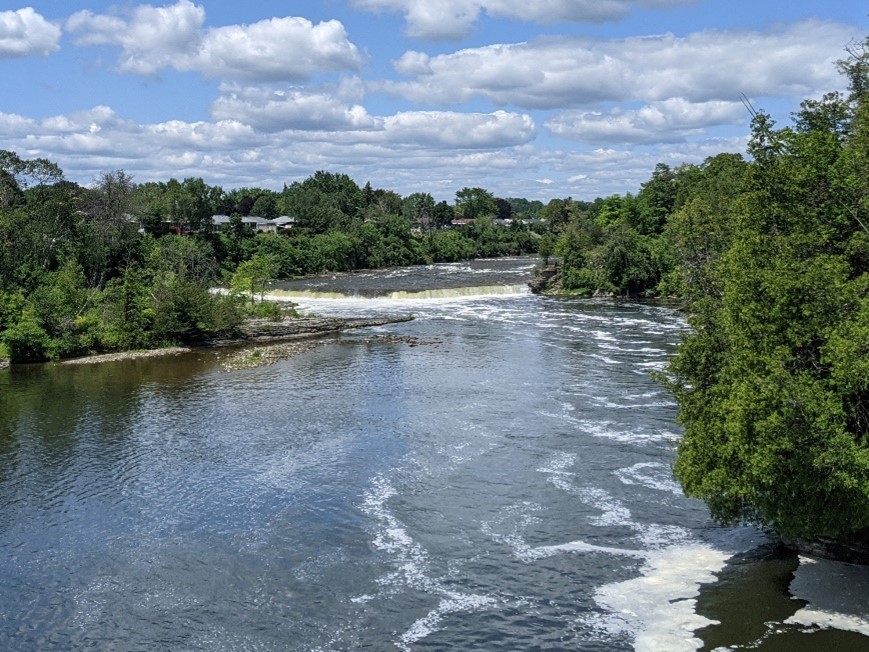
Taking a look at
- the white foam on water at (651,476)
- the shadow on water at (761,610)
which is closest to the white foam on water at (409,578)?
the shadow on water at (761,610)

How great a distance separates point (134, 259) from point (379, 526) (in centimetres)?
6885

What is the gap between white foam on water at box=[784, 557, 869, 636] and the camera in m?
16.6

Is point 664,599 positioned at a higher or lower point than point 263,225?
lower

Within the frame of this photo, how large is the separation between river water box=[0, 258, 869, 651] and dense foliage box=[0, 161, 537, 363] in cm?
999

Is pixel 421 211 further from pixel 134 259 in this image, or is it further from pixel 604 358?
pixel 604 358

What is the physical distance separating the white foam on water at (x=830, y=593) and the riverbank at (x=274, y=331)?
46.2 metres

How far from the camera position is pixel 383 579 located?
66.6ft

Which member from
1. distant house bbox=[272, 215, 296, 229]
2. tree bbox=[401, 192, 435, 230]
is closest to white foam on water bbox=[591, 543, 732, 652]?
distant house bbox=[272, 215, 296, 229]

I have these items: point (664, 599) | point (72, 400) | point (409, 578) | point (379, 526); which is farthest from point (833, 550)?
point (72, 400)

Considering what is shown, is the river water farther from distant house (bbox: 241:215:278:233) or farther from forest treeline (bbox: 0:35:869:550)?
distant house (bbox: 241:215:278:233)

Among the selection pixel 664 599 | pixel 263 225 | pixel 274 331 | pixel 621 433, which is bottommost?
pixel 664 599

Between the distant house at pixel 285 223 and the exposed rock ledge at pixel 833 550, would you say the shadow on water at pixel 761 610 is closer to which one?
the exposed rock ledge at pixel 833 550

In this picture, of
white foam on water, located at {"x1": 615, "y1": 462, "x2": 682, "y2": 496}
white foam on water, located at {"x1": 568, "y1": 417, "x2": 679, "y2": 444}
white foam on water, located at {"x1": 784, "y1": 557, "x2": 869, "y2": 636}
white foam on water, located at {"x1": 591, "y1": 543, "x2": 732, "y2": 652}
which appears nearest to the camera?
white foam on water, located at {"x1": 784, "y1": 557, "x2": 869, "y2": 636}

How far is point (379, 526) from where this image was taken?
23.8 m
